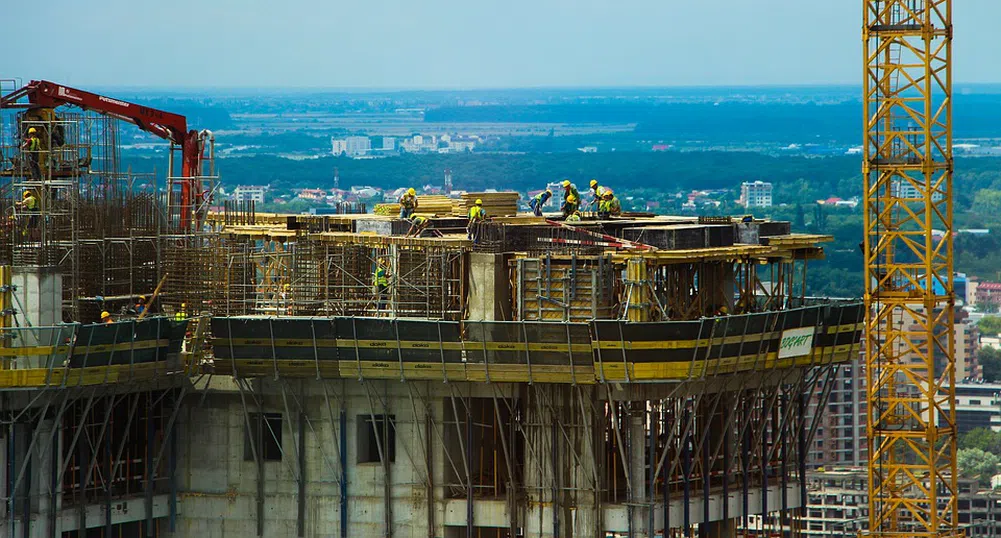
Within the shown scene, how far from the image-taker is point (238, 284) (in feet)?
322

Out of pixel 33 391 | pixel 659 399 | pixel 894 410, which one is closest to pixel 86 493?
pixel 33 391

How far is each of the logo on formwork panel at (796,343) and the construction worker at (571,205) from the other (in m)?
11.9

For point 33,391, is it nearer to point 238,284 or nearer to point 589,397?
point 238,284

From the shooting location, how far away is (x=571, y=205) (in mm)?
101688

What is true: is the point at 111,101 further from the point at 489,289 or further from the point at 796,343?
the point at 796,343

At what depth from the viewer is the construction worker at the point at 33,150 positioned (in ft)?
331

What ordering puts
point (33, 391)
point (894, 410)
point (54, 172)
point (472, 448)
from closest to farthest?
1. point (33, 391)
2. point (472, 448)
3. point (54, 172)
4. point (894, 410)

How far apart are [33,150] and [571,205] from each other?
23597 millimetres

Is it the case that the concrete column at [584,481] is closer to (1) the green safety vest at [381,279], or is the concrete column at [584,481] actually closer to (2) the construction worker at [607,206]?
(1) the green safety vest at [381,279]

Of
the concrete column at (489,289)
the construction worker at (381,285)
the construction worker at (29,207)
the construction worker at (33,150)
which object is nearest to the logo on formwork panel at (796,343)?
the concrete column at (489,289)

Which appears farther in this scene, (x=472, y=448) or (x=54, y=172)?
(x=54, y=172)

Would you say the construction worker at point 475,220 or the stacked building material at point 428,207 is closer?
the construction worker at point 475,220

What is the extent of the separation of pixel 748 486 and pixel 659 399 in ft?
27.9

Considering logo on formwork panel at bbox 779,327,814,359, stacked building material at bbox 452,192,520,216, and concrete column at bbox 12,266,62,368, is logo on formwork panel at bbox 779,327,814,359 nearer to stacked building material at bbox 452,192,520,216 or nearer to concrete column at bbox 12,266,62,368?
stacked building material at bbox 452,192,520,216
